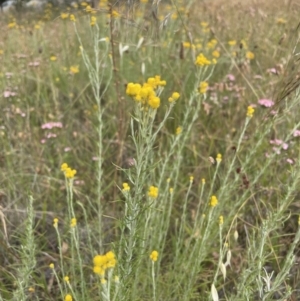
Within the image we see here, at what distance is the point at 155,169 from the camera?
202cm

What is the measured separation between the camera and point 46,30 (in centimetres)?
432

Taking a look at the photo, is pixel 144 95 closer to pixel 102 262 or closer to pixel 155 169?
pixel 102 262

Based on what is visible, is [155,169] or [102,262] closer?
[102,262]

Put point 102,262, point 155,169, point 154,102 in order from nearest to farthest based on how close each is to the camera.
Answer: point 102,262
point 154,102
point 155,169

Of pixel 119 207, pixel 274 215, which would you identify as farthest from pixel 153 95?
pixel 119 207

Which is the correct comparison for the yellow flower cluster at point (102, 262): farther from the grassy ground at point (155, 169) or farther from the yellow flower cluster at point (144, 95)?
the yellow flower cluster at point (144, 95)

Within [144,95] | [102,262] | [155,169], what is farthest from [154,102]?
[155,169]

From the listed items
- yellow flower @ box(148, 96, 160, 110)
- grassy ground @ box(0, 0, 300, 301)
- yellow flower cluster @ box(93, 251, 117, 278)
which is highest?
yellow flower @ box(148, 96, 160, 110)

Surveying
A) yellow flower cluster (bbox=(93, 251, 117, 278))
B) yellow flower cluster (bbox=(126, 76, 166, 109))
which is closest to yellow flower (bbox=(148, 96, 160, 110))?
yellow flower cluster (bbox=(126, 76, 166, 109))

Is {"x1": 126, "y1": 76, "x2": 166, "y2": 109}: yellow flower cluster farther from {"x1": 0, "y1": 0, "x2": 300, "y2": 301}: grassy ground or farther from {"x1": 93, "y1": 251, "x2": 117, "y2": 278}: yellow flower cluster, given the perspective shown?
{"x1": 93, "y1": 251, "x2": 117, "y2": 278}: yellow flower cluster

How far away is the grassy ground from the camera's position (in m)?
1.15

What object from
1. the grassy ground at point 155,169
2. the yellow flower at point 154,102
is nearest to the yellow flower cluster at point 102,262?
the grassy ground at point 155,169

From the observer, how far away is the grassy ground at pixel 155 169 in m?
1.15

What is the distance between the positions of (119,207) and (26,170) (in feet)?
1.67
